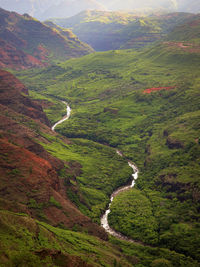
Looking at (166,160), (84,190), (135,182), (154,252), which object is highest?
(166,160)

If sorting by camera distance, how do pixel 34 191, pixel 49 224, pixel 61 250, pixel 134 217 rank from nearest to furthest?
1. pixel 61 250
2. pixel 49 224
3. pixel 34 191
4. pixel 134 217

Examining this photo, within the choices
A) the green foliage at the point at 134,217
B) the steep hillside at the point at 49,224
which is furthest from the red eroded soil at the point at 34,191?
the green foliage at the point at 134,217

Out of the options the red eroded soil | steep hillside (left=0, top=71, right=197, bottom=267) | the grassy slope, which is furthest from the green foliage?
the red eroded soil

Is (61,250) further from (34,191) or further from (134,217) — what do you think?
(134,217)

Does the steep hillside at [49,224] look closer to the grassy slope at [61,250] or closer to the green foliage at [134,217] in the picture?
the grassy slope at [61,250]

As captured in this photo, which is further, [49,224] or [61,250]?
[49,224]

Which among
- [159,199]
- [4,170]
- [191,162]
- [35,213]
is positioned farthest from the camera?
[191,162]

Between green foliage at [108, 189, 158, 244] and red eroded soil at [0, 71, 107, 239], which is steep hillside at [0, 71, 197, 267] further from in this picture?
green foliage at [108, 189, 158, 244]

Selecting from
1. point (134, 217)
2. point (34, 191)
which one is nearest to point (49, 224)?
point (34, 191)

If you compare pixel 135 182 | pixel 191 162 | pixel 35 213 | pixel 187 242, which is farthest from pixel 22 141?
pixel 191 162

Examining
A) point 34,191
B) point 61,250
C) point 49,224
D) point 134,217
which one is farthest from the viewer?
point 134,217

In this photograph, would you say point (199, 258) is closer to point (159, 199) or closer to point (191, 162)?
point (159, 199)
